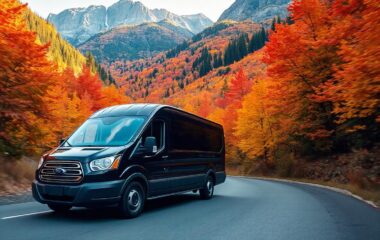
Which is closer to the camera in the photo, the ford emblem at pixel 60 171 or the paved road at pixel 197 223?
the paved road at pixel 197 223

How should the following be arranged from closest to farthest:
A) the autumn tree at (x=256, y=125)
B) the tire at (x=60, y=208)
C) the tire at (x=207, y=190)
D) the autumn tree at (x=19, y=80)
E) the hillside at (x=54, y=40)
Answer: the tire at (x=60, y=208) → the tire at (x=207, y=190) → the autumn tree at (x=19, y=80) → the autumn tree at (x=256, y=125) → the hillside at (x=54, y=40)

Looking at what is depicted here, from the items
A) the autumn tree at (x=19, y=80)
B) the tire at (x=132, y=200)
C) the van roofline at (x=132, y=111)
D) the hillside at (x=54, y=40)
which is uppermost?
the hillside at (x=54, y=40)

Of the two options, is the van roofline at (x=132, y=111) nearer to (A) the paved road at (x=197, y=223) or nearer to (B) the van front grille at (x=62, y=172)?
(B) the van front grille at (x=62, y=172)

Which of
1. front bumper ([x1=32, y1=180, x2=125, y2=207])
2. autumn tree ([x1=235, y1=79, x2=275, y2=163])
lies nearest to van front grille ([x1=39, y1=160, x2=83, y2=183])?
front bumper ([x1=32, y1=180, x2=125, y2=207])

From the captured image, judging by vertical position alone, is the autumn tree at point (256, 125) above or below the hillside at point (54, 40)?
below

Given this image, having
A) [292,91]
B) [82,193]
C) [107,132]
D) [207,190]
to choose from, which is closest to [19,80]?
[107,132]

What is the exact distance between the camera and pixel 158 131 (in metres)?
10.1

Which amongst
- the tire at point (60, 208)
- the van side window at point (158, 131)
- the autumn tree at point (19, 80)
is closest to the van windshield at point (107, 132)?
the van side window at point (158, 131)

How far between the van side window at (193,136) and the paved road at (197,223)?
189 cm

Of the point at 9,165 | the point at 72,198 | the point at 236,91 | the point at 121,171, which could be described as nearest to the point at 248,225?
the point at 121,171

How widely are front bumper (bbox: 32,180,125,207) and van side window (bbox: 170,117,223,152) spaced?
2.95 metres

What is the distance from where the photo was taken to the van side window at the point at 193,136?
10.9 m

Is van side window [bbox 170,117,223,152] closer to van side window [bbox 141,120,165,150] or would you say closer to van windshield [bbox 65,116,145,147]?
van side window [bbox 141,120,165,150]

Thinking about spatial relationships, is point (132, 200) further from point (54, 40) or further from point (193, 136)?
point (54, 40)
